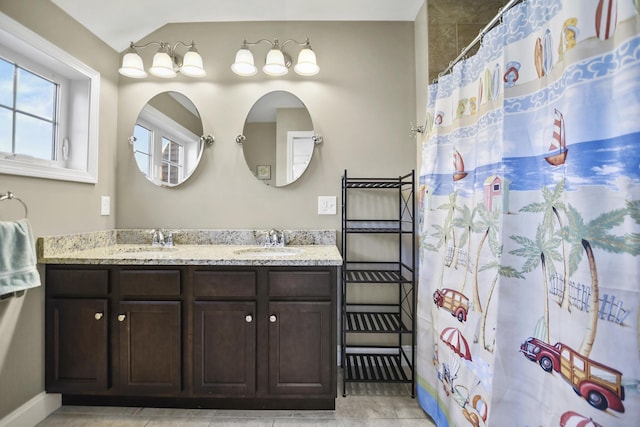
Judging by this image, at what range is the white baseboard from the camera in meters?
1.44

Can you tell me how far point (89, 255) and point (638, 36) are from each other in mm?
2359

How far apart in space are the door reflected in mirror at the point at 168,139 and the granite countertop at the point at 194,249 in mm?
437

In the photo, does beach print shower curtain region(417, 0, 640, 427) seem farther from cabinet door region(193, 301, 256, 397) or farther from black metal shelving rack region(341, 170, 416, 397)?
cabinet door region(193, 301, 256, 397)

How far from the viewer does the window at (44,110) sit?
4.94 feet

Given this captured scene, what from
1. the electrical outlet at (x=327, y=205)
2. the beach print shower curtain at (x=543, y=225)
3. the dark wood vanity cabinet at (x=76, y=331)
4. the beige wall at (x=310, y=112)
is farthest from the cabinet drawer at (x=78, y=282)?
the beach print shower curtain at (x=543, y=225)

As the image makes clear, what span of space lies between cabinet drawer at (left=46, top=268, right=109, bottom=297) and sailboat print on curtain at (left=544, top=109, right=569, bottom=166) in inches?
80.6

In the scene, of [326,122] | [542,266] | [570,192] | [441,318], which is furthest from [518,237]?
[326,122]

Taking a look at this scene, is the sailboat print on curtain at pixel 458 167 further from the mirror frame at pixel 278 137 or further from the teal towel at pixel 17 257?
the teal towel at pixel 17 257

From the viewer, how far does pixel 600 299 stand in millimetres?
787

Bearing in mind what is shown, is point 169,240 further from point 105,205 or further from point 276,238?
point 276,238

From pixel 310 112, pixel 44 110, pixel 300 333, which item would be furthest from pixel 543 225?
pixel 44 110

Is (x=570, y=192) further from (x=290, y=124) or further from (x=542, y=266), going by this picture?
(x=290, y=124)

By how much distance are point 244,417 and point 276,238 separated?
3.40 ft

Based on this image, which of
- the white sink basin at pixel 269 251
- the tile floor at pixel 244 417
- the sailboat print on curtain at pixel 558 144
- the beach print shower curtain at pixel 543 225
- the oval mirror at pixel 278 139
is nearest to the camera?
the beach print shower curtain at pixel 543 225
